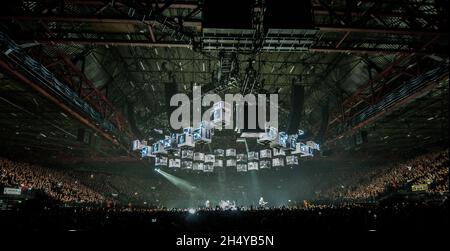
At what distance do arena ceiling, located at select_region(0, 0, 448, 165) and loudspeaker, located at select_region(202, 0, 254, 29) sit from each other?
531 mm

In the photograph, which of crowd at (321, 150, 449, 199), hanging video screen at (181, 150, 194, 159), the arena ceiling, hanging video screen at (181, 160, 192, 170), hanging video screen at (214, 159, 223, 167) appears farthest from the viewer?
hanging video screen at (214, 159, 223, 167)

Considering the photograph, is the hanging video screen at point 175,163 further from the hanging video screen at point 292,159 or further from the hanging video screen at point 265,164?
the hanging video screen at point 292,159

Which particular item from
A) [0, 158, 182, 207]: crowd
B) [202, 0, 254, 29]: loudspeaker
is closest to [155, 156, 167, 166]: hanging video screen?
[0, 158, 182, 207]: crowd

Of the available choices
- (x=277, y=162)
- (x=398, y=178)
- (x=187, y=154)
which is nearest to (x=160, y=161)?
(x=187, y=154)

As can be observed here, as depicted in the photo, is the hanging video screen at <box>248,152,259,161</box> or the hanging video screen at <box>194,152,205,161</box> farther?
the hanging video screen at <box>248,152,259,161</box>

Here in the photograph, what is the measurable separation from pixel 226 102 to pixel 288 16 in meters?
9.07

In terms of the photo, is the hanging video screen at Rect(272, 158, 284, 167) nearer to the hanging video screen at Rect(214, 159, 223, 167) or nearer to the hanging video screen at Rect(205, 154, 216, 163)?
the hanging video screen at Rect(214, 159, 223, 167)

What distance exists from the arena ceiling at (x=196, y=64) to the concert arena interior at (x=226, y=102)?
3.5 inches

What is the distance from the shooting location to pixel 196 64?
58.0ft

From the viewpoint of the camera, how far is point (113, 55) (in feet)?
52.0

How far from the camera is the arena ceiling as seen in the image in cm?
976

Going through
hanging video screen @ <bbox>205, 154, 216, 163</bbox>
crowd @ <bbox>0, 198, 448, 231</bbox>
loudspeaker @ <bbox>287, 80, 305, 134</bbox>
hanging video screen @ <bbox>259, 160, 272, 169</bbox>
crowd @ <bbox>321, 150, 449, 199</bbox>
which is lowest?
crowd @ <bbox>0, 198, 448, 231</bbox>

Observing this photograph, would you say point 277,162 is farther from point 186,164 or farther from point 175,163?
point 175,163
